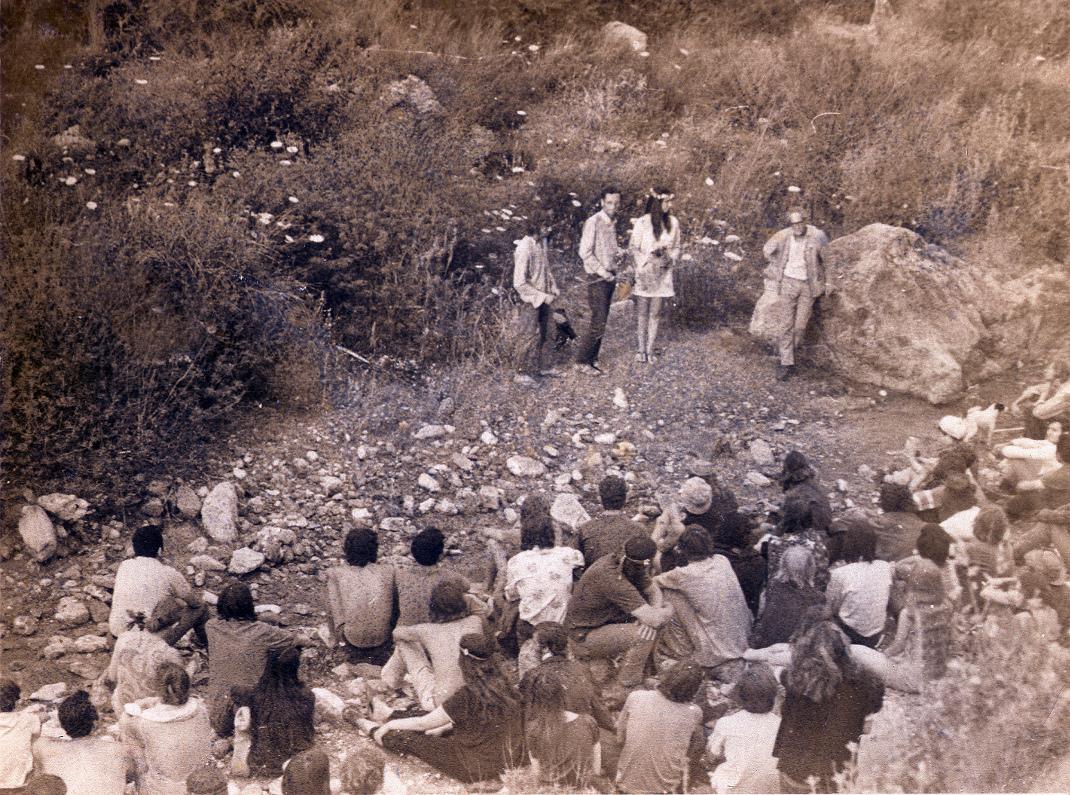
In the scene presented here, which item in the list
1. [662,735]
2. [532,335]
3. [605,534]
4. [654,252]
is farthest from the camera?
[654,252]

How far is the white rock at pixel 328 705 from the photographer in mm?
4129

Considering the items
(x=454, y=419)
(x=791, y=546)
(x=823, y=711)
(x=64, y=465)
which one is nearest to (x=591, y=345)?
(x=454, y=419)

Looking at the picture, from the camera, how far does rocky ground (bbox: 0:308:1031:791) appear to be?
13.9 feet

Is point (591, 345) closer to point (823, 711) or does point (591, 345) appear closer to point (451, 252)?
point (451, 252)

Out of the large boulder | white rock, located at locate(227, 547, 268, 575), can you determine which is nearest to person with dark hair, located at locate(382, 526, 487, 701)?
white rock, located at locate(227, 547, 268, 575)

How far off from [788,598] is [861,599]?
31 centimetres

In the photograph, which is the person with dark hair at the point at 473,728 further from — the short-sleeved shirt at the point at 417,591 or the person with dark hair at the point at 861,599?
the person with dark hair at the point at 861,599

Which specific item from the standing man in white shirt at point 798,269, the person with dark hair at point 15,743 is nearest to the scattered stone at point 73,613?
the person with dark hair at point 15,743

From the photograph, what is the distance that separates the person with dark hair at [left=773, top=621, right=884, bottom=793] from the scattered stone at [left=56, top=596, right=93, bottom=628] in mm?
3015

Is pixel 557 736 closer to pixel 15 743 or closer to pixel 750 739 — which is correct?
pixel 750 739

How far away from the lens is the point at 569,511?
455 cm

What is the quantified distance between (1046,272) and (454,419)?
3.21 meters

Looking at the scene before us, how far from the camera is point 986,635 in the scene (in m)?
4.30

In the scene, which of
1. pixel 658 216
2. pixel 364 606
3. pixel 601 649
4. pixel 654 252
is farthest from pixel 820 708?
pixel 658 216
